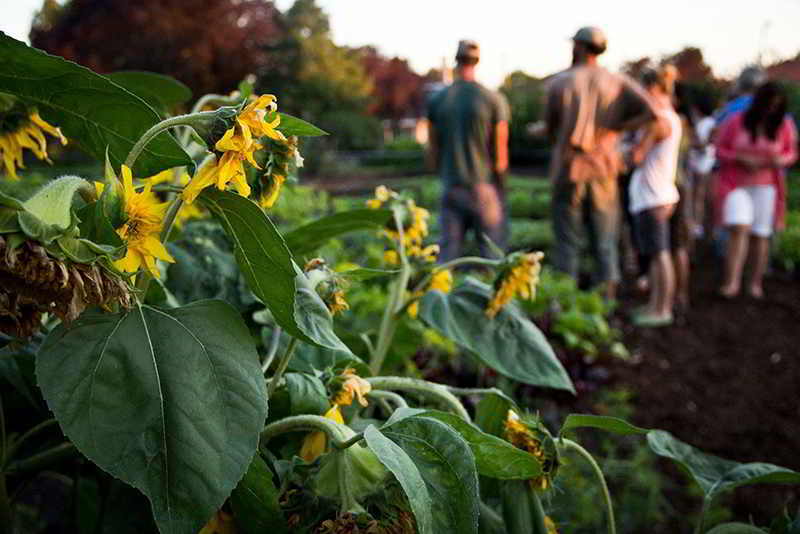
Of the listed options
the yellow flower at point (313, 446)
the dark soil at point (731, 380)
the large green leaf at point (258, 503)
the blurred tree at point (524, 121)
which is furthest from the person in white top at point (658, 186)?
the blurred tree at point (524, 121)

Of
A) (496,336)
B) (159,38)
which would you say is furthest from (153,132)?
(159,38)

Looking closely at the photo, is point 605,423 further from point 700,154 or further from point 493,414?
point 700,154

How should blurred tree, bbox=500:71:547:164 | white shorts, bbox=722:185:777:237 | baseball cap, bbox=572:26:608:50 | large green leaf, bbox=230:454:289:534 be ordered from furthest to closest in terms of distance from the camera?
blurred tree, bbox=500:71:547:164, white shorts, bbox=722:185:777:237, baseball cap, bbox=572:26:608:50, large green leaf, bbox=230:454:289:534

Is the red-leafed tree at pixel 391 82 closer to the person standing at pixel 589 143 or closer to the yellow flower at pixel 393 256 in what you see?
the person standing at pixel 589 143

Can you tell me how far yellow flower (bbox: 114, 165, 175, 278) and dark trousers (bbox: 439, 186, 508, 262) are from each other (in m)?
3.98

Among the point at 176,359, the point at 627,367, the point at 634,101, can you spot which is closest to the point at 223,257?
the point at 176,359

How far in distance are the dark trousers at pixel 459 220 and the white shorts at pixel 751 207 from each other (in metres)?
1.48

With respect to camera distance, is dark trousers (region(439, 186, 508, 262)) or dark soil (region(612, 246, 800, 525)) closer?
dark soil (region(612, 246, 800, 525))

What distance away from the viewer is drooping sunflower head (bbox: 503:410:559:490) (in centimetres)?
65

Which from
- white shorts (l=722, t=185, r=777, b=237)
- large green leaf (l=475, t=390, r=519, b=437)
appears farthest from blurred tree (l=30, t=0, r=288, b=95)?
large green leaf (l=475, t=390, r=519, b=437)

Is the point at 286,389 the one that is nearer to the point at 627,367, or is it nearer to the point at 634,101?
the point at 627,367

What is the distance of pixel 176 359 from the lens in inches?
20.3

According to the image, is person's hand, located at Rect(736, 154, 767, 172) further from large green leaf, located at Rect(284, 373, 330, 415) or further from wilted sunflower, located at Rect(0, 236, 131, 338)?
wilted sunflower, located at Rect(0, 236, 131, 338)

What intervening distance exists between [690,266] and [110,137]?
609cm
